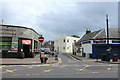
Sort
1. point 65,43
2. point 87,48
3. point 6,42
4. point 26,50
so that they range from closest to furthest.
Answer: point 6,42, point 26,50, point 87,48, point 65,43

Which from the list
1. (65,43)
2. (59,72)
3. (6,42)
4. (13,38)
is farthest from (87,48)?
(65,43)

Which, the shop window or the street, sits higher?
the shop window

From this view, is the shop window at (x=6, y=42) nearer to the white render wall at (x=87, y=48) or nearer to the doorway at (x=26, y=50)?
the doorway at (x=26, y=50)

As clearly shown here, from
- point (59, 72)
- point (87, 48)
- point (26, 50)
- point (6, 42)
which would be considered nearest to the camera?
point (59, 72)

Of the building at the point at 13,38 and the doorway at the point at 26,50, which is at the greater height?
the building at the point at 13,38

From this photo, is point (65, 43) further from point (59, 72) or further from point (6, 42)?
point (59, 72)

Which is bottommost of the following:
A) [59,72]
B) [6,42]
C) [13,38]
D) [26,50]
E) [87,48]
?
[59,72]

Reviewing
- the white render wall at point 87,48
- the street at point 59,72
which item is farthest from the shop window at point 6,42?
the white render wall at point 87,48

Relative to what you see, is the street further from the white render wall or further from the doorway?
the white render wall

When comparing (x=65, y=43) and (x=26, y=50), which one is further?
(x=65, y=43)

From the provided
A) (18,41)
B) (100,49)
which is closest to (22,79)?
(18,41)

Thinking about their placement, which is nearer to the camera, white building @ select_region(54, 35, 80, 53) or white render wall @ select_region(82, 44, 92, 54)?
white render wall @ select_region(82, 44, 92, 54)

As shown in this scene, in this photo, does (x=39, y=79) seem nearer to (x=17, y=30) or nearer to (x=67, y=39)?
(x=17, y=30)

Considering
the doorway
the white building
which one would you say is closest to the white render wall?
the doorway
